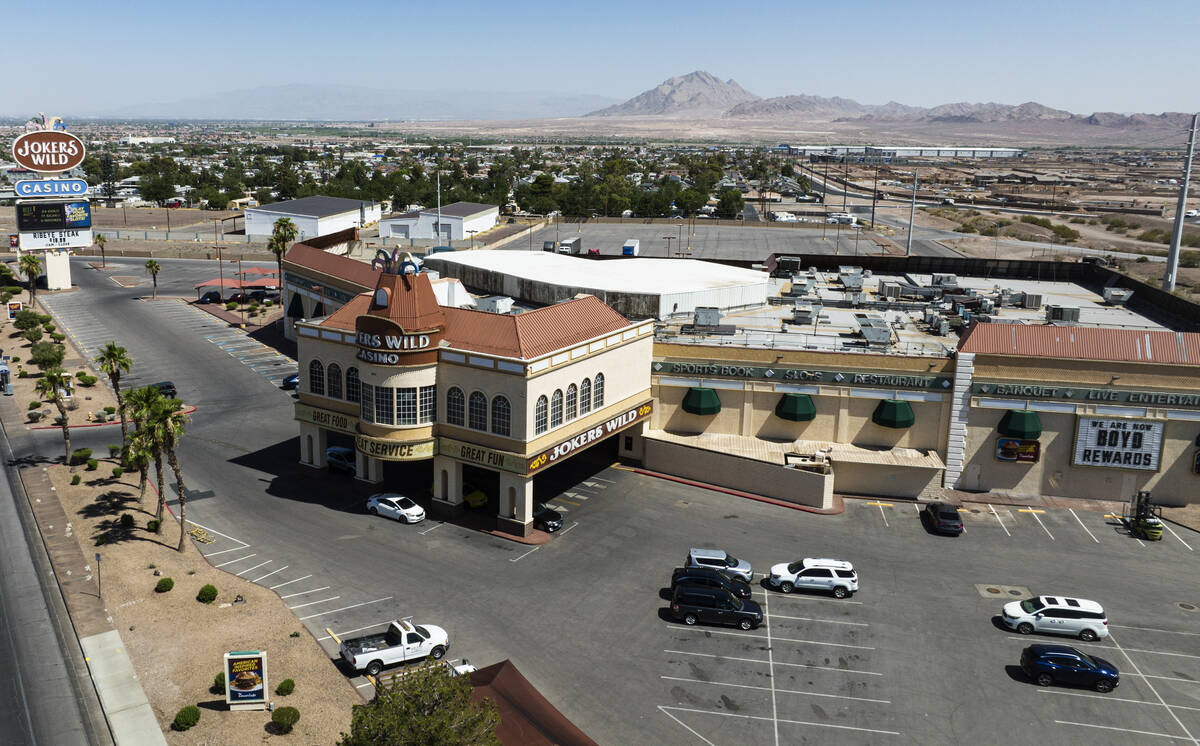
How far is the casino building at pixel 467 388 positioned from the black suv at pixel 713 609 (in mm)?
11771

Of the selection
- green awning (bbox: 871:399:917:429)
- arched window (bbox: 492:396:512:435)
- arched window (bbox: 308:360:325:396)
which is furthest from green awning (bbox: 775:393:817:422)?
arched window (bbox: 308:360:325:396)

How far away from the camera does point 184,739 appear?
3306cm

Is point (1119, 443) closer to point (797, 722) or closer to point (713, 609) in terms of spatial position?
point (713, 609)

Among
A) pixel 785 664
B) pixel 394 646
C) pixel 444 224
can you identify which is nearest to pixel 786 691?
pixel 785 664

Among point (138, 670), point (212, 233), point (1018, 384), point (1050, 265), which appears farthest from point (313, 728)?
point (212, 233)

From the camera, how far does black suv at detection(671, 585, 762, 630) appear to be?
137 ft

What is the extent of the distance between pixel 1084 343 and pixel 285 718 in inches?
2009

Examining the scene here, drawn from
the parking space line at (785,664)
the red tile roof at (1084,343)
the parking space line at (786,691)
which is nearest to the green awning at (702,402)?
the red tile roof at (1084,343)

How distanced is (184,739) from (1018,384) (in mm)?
50217

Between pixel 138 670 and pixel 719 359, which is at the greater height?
pixel 719 359

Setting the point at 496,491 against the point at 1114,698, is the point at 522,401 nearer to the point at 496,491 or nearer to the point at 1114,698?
the point at 496,491

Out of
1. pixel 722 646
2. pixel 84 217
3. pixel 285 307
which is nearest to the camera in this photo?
pixel 722 646

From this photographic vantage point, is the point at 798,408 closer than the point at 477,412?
No

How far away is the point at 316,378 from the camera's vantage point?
5775 cm
